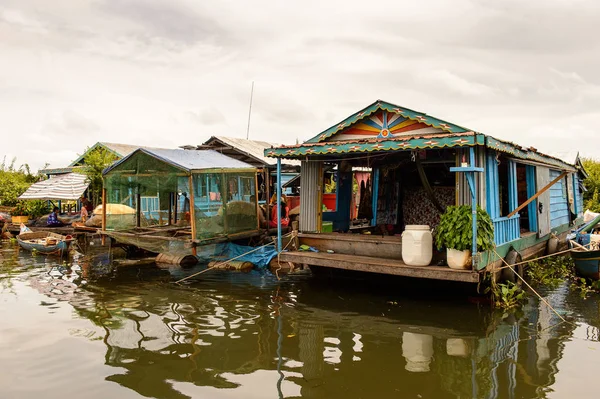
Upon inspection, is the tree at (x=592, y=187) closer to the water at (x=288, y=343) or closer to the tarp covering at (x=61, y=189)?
the water at (x=288, y=343)

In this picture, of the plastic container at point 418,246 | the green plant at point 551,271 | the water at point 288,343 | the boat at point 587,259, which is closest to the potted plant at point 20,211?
the water at point 288,343

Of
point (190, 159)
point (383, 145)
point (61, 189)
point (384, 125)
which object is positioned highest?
point (384, 125)

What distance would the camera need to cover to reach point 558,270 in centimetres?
1191

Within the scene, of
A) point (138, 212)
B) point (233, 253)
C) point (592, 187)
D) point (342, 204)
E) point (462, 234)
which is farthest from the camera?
point (592, 187)

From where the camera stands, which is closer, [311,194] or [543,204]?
[311,194]

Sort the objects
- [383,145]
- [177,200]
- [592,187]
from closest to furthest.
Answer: [383,145] < [177,200] < [592,187]

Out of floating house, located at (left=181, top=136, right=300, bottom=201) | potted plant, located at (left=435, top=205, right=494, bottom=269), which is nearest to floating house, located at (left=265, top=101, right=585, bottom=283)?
potted plant, located at (left=435, top=205, right=494, bottom=269)

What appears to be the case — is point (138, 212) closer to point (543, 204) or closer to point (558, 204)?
point (543, 204)

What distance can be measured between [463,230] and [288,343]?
368 cm

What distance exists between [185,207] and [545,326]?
36.5 feet

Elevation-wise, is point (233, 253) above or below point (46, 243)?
below

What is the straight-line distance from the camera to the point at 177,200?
15625 mm

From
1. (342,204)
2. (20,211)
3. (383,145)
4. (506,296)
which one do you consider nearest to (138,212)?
(342,204)

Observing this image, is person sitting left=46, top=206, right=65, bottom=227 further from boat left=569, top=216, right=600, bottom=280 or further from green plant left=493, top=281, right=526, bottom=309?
boat left=569, top=216, right=600, bottom=280
